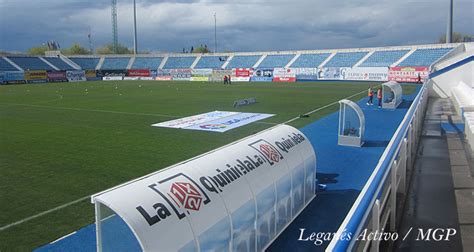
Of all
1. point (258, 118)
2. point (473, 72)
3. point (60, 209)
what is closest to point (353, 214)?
point (60, 209)

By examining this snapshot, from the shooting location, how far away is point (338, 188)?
32.2ft

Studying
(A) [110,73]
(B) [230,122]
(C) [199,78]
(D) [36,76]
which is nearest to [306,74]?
(C) [199,78]

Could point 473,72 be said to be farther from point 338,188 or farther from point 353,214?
point 353,214

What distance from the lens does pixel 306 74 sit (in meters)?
68.0

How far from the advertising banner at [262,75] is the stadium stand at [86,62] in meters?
40.9

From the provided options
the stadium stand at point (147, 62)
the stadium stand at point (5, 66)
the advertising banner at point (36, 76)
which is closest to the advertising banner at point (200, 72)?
the stadium stand at point (147, 62)

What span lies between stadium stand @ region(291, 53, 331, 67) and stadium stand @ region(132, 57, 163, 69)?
33213 millimetres

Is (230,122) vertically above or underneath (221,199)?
underneath

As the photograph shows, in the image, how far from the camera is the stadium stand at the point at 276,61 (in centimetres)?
7706

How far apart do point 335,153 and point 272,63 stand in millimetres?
66088

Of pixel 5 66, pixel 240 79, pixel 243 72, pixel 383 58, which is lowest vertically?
pixel 240 79

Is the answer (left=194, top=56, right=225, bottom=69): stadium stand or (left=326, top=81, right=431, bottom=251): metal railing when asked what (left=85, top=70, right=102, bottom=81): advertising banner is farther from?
(left=326, top=81, right=431, bottom=251): metal railing

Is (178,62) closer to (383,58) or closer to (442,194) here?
(383,58)

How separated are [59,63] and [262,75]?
44.3 m
